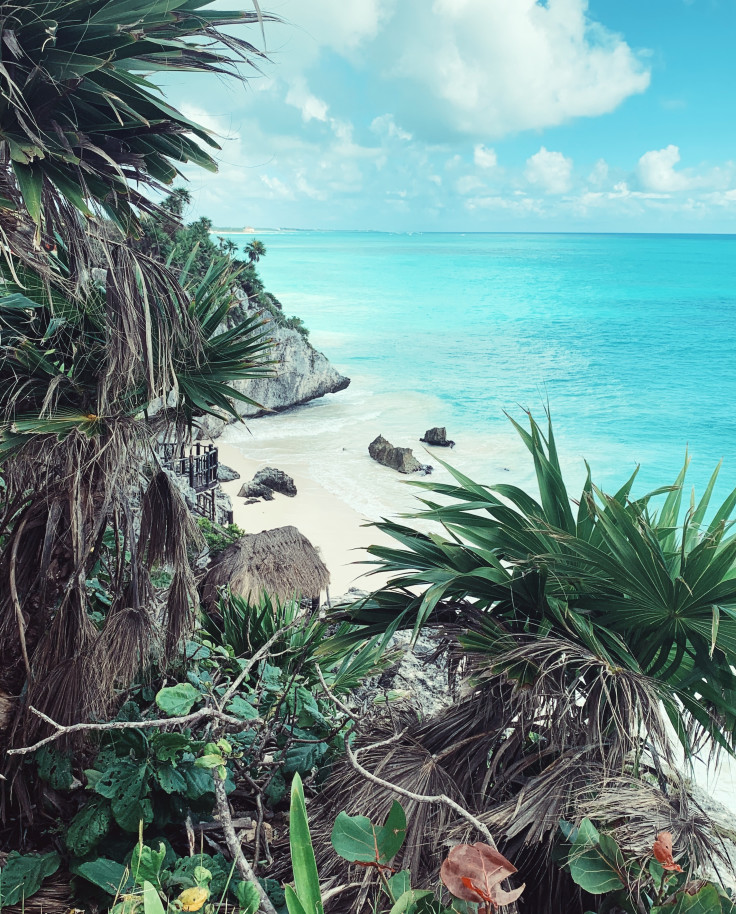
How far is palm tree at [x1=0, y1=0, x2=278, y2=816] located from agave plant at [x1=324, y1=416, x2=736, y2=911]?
1.28 meters

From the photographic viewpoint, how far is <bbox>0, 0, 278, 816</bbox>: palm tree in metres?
2.74

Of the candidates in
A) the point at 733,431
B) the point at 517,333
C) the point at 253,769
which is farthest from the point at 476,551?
the point at 517,333

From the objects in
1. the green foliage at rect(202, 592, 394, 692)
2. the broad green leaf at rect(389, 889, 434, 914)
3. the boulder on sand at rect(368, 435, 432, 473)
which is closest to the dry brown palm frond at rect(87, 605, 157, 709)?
the green foliage at rect(202, 592, 394, 692)

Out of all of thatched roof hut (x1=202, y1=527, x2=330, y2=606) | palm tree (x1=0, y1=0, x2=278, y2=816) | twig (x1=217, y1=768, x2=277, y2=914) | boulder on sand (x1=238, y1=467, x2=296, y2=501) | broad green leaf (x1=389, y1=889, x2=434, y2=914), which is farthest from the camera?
boulder on sand (x1=238, y1=467, x2=296, y2=501)

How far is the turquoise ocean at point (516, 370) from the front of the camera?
31.2 metres

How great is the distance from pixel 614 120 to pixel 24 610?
546 ft

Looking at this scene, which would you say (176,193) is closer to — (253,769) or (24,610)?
(24,610)

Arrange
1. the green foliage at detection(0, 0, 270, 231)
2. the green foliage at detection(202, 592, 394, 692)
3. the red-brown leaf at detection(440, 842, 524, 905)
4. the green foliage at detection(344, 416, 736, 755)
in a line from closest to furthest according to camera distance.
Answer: the red-brown leaf at detection(440, 842, 524, 905) → the green foliage at detection(344, 416, 736, 755) → the green foliage at detection(0, 0, 270, 231) → the green foliage at detection(202, 592, 394, 692)

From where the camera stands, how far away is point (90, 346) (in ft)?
10.5

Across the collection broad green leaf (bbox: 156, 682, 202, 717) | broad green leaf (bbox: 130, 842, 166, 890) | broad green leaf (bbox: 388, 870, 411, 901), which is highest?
broad green leaf (bbox: 388, 870, 411, 901)

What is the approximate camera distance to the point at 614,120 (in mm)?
143750

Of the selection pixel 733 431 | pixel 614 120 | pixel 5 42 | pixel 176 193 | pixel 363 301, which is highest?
pixel 614 120

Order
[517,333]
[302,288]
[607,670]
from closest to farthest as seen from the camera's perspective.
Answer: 1. [607,670]
2. [517,333]
3. [302,288]

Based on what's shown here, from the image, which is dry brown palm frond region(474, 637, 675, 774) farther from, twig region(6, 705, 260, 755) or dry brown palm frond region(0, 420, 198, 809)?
dry brown palm frond region(0, 420, 198, 809)
